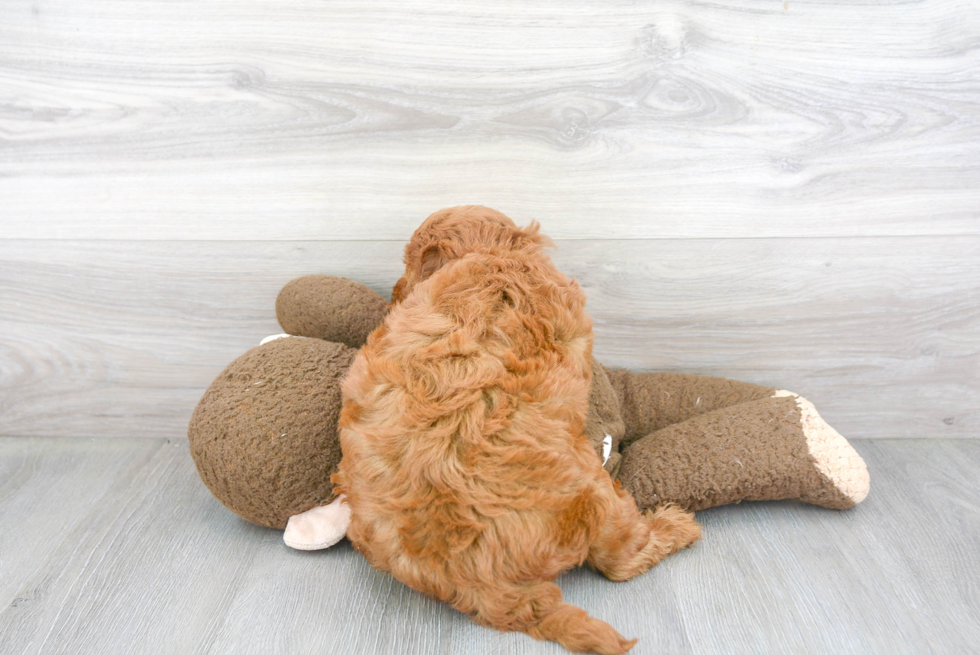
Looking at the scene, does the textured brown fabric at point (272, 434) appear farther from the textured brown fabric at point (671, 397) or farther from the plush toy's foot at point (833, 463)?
the plush toy's foot at point (833, 463)

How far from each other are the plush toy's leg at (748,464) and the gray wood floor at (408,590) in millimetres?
55

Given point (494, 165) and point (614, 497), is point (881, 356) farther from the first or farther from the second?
point (494, 165)

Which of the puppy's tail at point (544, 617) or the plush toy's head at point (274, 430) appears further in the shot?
the plush toy's head at point (274, 430)

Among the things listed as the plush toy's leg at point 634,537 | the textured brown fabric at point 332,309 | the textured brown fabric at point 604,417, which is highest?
the textured brown fabric at point 332,309

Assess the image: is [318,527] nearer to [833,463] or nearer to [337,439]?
[337,439]

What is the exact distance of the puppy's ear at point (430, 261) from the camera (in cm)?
95

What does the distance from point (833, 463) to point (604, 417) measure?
14.9 inches

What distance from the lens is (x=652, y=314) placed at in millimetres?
1246

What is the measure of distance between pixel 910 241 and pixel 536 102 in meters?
0.74

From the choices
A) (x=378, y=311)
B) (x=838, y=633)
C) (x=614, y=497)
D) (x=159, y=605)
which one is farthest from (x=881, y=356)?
(x=159, y=605)

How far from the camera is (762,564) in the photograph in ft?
3.21

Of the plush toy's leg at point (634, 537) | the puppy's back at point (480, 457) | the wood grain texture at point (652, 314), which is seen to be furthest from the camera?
the wood grain texture at point (652, 314)

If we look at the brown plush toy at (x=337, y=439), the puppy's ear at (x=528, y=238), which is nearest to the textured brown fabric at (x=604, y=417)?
the brown plush toy at (x=337, y=439)

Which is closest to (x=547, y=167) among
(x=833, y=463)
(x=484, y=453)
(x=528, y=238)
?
(x=528, y=238)
